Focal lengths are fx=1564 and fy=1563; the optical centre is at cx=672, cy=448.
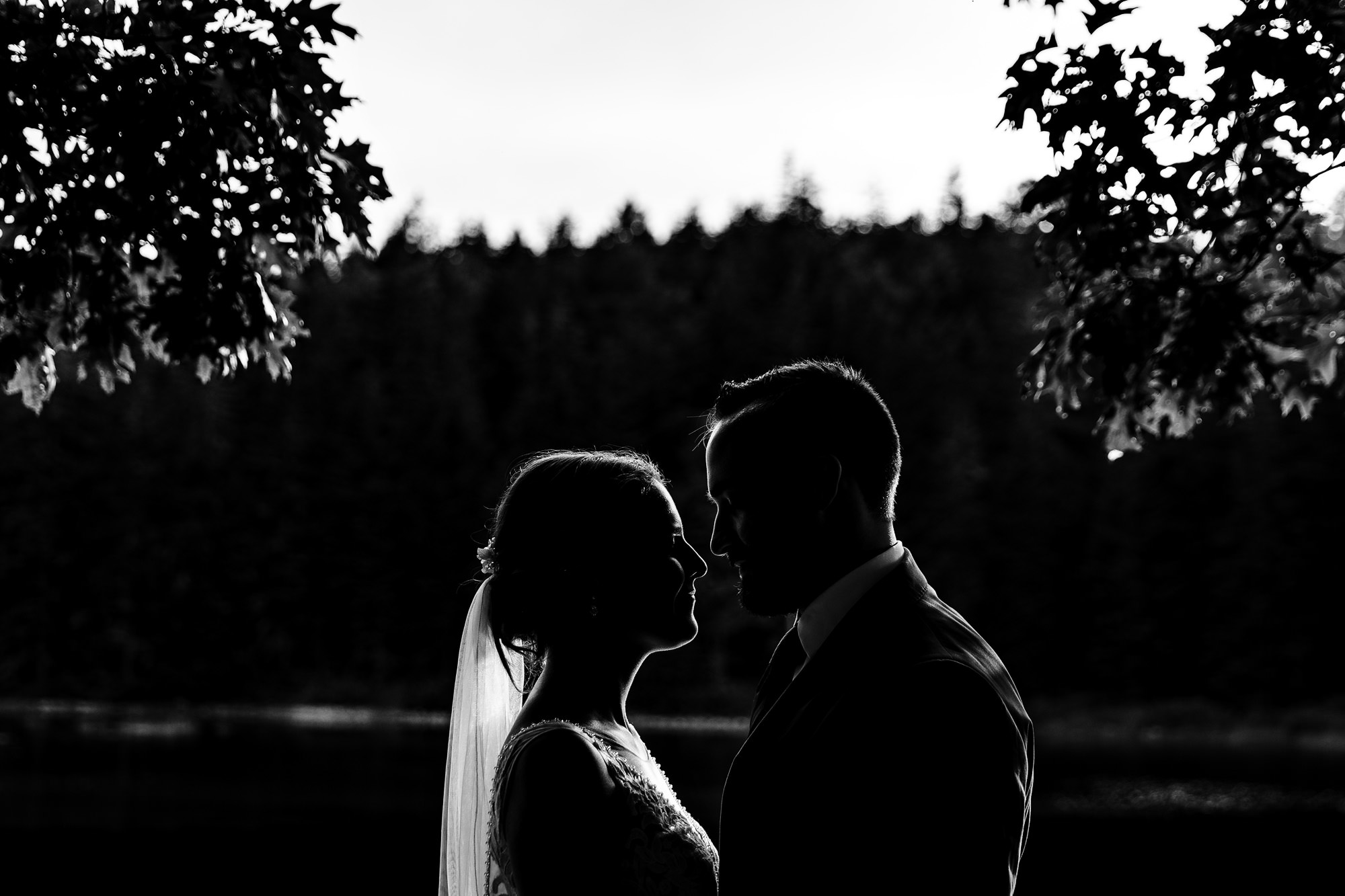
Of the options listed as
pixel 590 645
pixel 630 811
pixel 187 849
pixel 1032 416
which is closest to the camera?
pixel 630 811

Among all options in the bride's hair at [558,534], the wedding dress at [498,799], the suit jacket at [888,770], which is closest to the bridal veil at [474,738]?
the wedding dress at [498,799]

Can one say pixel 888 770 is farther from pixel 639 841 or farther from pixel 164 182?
pixel 164 182

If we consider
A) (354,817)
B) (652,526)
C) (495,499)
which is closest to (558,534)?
(652,526)

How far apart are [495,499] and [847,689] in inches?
2300

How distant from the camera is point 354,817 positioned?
2844 cm

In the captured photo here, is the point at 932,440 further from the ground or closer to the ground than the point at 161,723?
further from the ground

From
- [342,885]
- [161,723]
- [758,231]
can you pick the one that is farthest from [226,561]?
[758,231]

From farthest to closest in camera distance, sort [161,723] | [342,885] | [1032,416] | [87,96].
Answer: [1032,416] < [161,723] < [342,885] < [87,96]

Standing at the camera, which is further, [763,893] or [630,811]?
[630,811]

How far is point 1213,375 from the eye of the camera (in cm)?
599

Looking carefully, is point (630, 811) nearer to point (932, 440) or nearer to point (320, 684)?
point (320, 684)

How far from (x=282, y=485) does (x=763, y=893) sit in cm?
6555

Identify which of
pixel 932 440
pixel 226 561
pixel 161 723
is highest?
pixel 932 440

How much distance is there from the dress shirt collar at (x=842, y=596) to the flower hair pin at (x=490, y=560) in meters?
1.13
